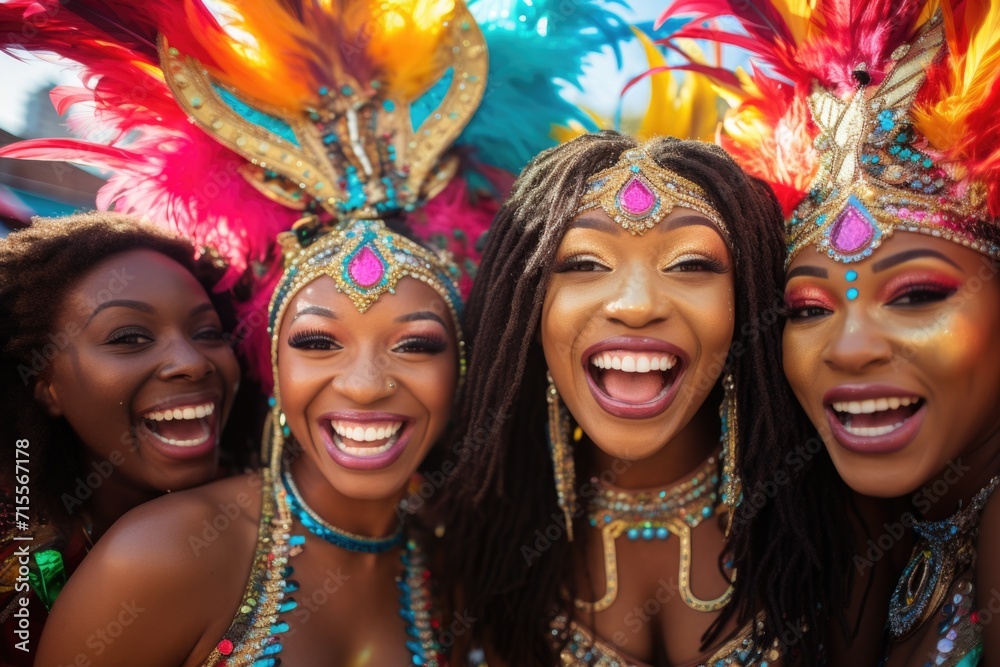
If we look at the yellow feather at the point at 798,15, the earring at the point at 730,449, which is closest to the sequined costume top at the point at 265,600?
the earring at the point at 730,449

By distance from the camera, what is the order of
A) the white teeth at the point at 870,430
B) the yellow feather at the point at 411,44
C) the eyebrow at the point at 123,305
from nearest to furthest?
the white teeth at the point at 870,430
the eyebrow at the point at 123,305
the yellow feather at the point at 411,44

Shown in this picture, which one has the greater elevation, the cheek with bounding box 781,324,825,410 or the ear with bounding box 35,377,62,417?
the cheek with bounding box 781,324,825,410

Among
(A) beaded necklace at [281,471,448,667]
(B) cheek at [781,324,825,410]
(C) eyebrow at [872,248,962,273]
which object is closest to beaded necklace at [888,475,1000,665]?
(B) cheek at [781,324,825,410]

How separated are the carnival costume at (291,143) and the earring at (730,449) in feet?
3.01

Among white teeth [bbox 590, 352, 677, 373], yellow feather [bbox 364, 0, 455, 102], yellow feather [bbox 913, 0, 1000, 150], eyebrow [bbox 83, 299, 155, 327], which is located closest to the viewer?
yellow feather [bbox 913, 0, 1000, 150]

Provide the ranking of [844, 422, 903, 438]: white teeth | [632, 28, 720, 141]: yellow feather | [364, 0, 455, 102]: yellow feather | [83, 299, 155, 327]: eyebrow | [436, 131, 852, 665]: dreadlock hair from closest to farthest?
[844, 422, 903, 438]: white teeth, [436, 131, 852, 665]: dreadlock hair, [83, 299, 155, 327]: eyebrow, [364, 0, 455, 102]: yellow feather, [632, 28, 720, 141]: yellow feather

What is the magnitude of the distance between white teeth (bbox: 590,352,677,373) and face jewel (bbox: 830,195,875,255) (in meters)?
0.58

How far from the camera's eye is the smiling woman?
2.85 m

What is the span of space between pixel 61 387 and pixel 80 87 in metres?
1.10

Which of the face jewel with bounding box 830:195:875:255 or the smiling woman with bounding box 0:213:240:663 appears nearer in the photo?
the face jewel with bounding box 830:195:875:255

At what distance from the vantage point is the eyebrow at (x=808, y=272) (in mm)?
2447

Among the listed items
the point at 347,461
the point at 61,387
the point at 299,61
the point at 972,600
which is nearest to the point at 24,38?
the point at 299,61

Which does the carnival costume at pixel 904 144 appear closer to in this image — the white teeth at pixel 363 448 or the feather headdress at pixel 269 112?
the feather headdress at pixel 269 112

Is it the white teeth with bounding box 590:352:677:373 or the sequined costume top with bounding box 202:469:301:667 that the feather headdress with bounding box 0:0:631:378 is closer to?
the sequined costume top with bounding box 202:469:301:667
